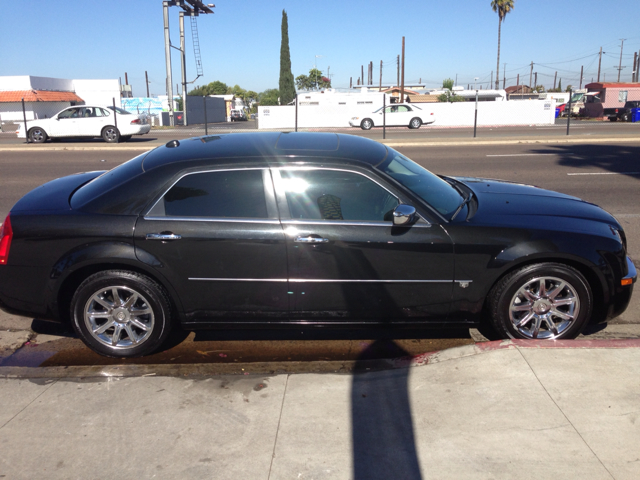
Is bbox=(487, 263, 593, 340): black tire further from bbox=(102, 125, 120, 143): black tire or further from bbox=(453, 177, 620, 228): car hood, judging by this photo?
bbox=(102, 125, 120, 143): black tire

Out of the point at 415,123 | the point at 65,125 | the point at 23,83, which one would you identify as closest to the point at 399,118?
the point at 415,123

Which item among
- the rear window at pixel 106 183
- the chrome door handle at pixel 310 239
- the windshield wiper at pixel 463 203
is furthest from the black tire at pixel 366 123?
the chrome door handle at pixel 310 239

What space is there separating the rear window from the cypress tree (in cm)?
5691

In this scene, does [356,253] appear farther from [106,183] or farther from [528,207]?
[106,183]

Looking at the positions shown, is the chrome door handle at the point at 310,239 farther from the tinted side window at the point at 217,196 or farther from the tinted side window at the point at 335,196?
the tinted side window at the point at 217,196

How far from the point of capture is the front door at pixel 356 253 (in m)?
3.89

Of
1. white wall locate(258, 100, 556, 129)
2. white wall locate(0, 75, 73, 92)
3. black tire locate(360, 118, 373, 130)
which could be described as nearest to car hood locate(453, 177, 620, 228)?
black tire locate(360, 118, 373, 130)

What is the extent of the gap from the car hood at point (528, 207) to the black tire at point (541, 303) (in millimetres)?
393

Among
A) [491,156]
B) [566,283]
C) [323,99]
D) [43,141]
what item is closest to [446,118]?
[323,99]

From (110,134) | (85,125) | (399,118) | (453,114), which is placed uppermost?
(453,114)

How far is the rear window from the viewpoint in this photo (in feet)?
13.6

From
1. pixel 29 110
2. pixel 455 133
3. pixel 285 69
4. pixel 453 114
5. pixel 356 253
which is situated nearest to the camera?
pixel 356 253

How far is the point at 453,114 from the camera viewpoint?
36344mm

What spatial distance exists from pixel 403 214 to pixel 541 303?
1.26 meters
